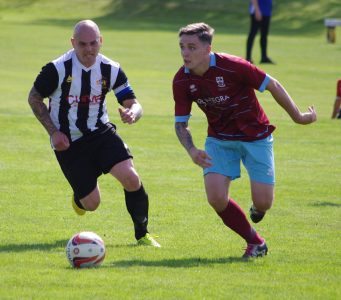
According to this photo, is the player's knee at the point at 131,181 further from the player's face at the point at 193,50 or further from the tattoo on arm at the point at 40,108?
the player's face at the point at 193,50

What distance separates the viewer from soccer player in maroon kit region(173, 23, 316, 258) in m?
8.38

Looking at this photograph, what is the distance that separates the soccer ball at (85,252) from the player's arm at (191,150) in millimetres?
1004

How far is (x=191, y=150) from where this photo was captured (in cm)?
821

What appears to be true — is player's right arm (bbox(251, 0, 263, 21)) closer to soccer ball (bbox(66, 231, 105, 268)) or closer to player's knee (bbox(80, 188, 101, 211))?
player's knee (bbox(80, 188, 101, 211))

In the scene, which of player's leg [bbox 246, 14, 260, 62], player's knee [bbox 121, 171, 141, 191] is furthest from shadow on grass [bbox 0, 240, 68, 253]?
player's leg [bbox 246, 14, 260, 62]

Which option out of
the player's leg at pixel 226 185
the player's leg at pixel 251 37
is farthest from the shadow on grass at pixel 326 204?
the player's leg at pixel 251 37

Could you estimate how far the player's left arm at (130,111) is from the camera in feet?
28.9

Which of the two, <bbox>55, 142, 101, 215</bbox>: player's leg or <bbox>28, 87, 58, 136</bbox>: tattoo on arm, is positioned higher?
<bbox>28, 87, 58, 136</bbox>: tattoo on arm

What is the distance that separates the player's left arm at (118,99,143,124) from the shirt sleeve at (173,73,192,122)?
1.70ft

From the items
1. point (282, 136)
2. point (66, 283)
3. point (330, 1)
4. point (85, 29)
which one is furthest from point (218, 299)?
point (330, 1)

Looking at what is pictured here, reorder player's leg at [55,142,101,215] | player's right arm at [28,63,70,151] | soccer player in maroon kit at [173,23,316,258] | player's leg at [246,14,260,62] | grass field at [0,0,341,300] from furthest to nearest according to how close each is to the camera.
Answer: player's leg at [246,14,260,62] < player's leg at [55,142,101,215] < player's right arm at [28,63,70,151] < soccer player in maroon kit at [173,23,316,258] < grass field at [0,0,341,300]

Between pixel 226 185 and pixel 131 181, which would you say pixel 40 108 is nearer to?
pixel 131 181

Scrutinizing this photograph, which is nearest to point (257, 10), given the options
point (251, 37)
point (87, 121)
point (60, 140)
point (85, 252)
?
point (251, 37)

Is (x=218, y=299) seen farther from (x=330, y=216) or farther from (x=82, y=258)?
(x=330, y=216)
